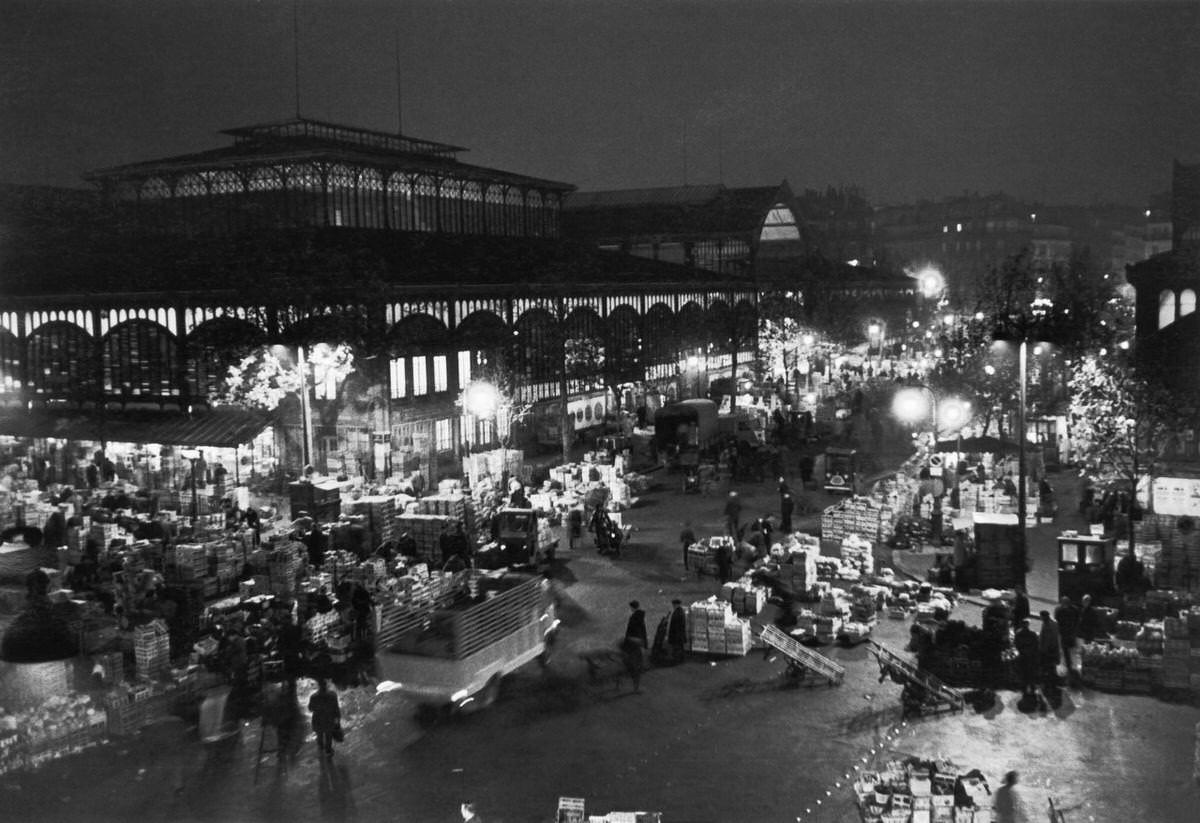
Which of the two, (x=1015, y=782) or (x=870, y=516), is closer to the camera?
(x=1015, y=782)

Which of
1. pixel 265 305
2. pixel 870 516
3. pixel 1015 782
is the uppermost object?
pixel 265 305

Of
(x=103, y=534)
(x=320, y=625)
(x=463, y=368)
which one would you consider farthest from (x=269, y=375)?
(x=320, y=625)

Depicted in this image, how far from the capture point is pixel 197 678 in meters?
13.6

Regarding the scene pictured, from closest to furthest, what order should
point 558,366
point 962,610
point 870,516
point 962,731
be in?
point 962,731 < point 962,610 < point 870,516 < point 558,366

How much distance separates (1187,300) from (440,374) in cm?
2263

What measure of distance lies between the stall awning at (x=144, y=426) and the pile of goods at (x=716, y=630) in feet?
48.0

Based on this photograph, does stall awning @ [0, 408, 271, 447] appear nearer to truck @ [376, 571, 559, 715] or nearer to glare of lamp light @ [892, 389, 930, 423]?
truck @ [376, 571, 559, 715]

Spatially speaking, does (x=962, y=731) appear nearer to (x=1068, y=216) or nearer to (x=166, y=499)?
(x=166, y=499)

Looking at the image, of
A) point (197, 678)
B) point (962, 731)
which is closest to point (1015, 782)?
point (962, 731)

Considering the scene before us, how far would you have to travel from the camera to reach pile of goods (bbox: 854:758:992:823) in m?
9.10

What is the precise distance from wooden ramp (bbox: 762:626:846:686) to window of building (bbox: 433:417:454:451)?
18131 mm

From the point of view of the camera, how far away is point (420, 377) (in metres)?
32.5

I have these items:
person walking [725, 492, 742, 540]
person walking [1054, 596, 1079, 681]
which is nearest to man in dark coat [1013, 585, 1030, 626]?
person walking [1054, 596, 1079, 681]

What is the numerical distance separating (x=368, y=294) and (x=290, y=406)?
3.52 meters
